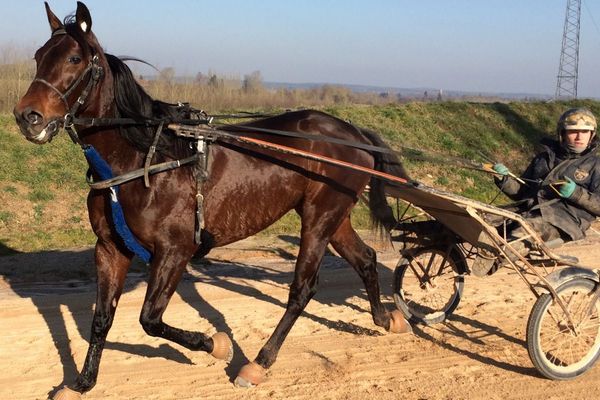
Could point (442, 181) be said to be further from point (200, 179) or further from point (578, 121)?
point (200, 179)

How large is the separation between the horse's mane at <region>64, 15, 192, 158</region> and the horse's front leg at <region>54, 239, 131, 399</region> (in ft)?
2.32

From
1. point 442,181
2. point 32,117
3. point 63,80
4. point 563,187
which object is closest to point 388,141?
point 563,187

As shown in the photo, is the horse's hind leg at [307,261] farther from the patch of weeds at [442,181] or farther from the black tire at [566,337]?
the patch of weeds at [442,181]

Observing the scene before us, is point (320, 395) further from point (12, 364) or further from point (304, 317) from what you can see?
point (12, 364)

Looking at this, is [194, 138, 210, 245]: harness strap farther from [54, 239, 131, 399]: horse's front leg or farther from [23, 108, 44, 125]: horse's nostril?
[23, 108, 44, 125]: horse's nostril

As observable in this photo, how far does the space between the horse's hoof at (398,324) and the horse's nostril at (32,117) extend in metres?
3.32

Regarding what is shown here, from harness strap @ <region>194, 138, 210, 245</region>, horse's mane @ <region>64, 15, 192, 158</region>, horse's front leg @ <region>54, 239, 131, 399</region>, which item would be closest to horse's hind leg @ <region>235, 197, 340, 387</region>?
harness strap @ <region>194, 138, 210, 245</region>

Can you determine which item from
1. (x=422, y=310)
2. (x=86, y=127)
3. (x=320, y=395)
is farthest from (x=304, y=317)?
(x=86, y=127)

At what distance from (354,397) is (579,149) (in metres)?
2.55

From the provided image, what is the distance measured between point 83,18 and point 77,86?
41 centimetres

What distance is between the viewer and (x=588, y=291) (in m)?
5.14

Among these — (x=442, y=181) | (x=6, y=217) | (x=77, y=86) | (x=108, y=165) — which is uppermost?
(x=77, y=86)

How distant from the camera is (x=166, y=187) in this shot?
4457mm

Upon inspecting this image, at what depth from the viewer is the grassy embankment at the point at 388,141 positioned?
34.0 feet
